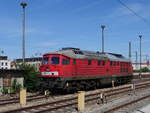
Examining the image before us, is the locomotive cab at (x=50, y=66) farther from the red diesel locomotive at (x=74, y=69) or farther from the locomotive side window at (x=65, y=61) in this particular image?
the locomotive side window at (x=65, y=61)

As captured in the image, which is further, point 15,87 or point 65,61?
point 15,87

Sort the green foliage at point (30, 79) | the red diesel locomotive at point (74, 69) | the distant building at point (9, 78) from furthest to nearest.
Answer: the green foliage at point (30, 79)
the distant building at point (9, 78)
the red diesel locomotive at point (74, 69)

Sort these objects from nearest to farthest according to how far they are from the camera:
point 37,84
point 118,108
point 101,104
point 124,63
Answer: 1. point 118,108
2. point 101,104
3. point 37,84
4. point 124,63

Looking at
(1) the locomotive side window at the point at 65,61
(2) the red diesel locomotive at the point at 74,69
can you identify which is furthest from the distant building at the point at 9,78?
(1) the locomotive side window at the point at 65,61

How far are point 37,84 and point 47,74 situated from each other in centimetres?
236

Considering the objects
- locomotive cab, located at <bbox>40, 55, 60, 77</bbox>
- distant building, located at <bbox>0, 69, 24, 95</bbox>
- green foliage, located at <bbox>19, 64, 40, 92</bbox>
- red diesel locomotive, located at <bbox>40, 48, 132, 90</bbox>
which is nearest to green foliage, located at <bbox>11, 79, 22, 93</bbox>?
distant building, located at <bbox>0, 69, 24, 95</bbox>

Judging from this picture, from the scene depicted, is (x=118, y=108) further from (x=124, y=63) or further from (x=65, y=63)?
(x=124, y=63)

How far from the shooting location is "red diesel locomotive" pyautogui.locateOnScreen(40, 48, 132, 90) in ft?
71.5

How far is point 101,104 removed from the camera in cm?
1739

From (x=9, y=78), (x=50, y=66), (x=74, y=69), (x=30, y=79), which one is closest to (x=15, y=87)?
(x=9, y=78)

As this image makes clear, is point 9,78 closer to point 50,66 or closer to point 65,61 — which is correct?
point 50,66

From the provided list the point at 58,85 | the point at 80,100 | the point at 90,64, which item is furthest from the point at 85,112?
the point at 90,64

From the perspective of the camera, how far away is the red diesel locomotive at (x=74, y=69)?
2178cm

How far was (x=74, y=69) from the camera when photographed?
22969 millimetres
